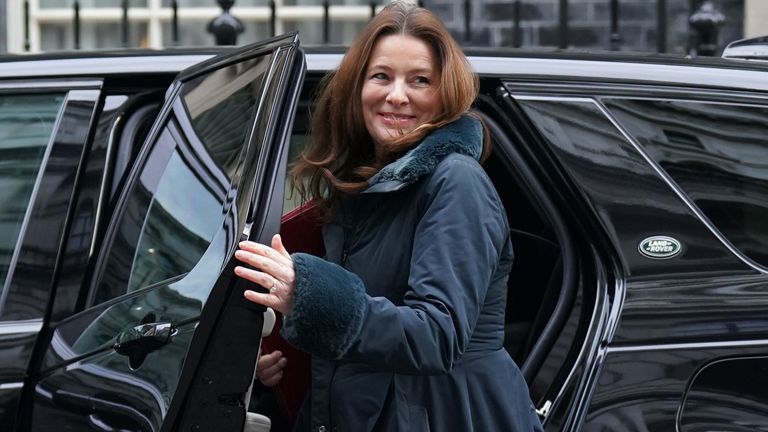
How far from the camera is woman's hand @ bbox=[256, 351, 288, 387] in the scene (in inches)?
100

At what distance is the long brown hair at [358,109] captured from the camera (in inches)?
88.9

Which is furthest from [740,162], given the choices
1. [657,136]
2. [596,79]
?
[596,79]

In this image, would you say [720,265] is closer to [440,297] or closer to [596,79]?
[596,79]

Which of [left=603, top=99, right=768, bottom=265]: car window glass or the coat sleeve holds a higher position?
[left=603, top=99, right=768, bottom=265]: car window glass

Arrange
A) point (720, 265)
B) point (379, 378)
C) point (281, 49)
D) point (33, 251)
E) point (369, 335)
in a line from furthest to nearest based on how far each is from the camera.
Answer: point (33, 251)
point (720, 265)
point (281, 49)
point (379, 378)
point (369, 335)

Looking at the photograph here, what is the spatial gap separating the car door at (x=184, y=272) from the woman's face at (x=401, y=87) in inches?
6.6

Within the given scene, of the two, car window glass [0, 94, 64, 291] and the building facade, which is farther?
the building facade

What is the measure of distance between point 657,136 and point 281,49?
2.56 ft

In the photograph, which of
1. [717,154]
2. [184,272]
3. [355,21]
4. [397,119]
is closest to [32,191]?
[184,272]

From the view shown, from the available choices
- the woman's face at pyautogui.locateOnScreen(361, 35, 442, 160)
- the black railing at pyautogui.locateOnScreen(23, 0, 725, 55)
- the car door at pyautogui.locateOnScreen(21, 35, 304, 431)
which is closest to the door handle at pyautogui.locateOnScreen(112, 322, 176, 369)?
the car door at pyautogui.locateOnScreen(21, 35, 304, 431)

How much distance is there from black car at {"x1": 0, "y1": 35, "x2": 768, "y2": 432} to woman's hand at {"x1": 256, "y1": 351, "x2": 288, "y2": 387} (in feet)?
0.31

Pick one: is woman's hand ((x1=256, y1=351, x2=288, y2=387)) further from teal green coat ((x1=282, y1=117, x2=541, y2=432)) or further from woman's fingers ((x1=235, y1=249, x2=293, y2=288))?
woman's fingers ((x1=235, y1=249, x2=293, y2=288))

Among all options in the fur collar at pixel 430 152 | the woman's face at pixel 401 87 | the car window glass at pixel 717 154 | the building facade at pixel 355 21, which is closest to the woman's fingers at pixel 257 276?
the fur collar at pixel 430 152

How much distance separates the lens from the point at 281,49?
229cm
